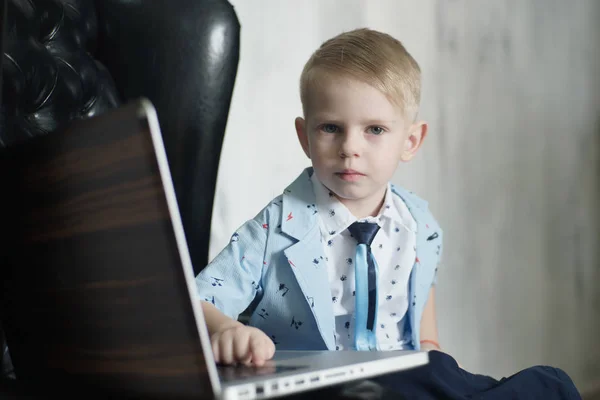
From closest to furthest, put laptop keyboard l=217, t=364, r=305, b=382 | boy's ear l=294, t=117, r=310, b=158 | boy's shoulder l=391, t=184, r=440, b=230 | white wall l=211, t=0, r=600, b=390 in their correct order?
laptop keyboard l=217, t=364, r=305, b=382
boy's ear l=294, t=117, r=310, b=158
boy's shoulder l=391, t=184, r=440, b=230
white wall l=211, t=0, r=600, b=390

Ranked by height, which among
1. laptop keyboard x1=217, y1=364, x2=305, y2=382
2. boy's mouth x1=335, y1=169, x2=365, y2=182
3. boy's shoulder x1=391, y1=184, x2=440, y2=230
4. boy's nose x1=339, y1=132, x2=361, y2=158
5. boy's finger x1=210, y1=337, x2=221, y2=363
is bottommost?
boy's finger x1=210, y1=337, x2=221, y2=363

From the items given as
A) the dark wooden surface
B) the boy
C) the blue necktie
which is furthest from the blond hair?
the dark wooden surface

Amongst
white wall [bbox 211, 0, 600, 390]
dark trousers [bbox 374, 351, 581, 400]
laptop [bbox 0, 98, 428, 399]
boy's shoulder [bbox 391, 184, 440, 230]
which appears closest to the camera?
laptop [bbox 0, 98, 428, 399]

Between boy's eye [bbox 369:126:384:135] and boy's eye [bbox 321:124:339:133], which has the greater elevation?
boy's eye [bbox 321:124:339:133]

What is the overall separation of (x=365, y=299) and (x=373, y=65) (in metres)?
0.37

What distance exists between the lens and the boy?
1.14m

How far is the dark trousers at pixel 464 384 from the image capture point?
737 mm

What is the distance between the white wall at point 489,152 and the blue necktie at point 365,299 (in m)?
0.49

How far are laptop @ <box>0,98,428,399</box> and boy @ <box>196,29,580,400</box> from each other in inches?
14.7

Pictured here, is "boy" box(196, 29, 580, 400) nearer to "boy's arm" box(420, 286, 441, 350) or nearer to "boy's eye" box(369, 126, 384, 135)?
"boy's eye" box(369, 126, 384, 135)

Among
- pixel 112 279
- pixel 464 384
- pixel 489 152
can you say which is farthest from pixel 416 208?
pixel 489 152

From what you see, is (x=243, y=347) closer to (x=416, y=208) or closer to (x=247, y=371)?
(x=247, y=371)

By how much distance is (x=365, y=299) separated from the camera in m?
1.16

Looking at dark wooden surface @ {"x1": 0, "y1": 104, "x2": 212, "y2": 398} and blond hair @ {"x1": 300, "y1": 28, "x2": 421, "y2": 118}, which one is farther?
blond hair @ {"x1": 300, "y1": 28, "x2": 421, "y2": 118}
